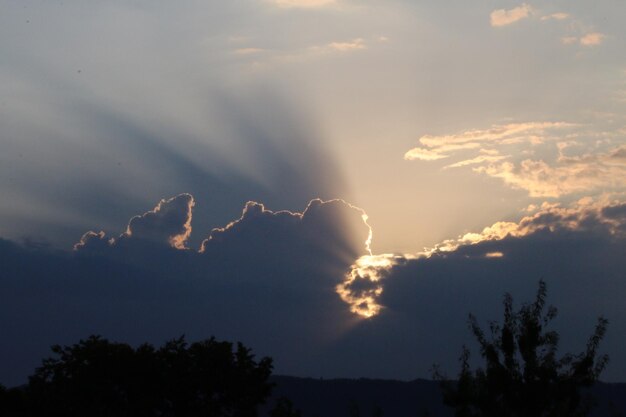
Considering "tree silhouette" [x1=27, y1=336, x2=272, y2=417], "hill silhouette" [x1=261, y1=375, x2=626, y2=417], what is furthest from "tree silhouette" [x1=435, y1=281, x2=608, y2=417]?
"hill silhouette" [x1=261, y1=375, x2=626, y2=417]

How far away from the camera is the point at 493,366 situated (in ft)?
145

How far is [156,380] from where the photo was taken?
Answer: 63.4m

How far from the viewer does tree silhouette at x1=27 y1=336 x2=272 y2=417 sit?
204ft

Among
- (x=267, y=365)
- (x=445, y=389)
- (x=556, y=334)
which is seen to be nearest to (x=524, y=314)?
(x=556, y=334)

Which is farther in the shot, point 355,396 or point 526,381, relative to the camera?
point 355,396

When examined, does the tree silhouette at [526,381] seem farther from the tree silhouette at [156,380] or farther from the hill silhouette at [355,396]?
the hill silhouette at [355,396]

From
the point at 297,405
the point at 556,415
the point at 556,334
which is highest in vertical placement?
the point at 297,405

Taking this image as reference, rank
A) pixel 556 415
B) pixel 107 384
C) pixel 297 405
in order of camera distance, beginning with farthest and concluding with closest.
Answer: pixel 297 405, pixel 107 384, pixel 556 415

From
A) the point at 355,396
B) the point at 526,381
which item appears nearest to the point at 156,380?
the point at 526,381

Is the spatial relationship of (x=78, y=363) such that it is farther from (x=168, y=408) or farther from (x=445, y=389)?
(x=445, y=389)

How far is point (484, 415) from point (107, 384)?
95.5 ft

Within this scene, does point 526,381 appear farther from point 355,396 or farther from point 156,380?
point 355,396

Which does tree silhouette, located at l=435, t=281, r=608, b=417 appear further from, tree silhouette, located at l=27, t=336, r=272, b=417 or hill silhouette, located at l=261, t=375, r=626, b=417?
hill silhouette, located at l=261, t=375, r=626, b=417

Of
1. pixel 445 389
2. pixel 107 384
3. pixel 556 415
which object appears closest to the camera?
pixel 556 415
